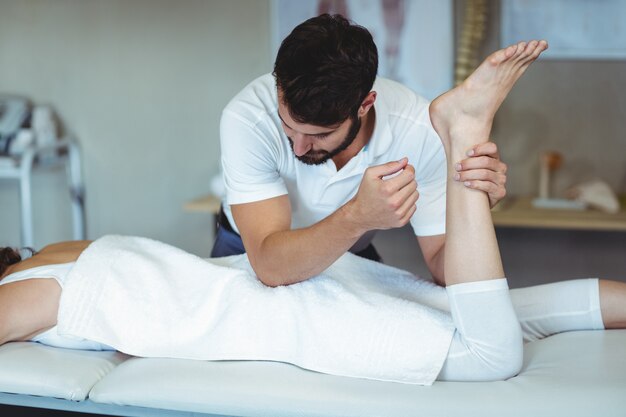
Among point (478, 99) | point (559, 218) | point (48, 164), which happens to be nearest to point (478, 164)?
point (478, 99)

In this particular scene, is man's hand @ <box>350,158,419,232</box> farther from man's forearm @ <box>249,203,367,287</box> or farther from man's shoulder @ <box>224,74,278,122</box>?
man's shoulder @ <box>224,74,278,122</box>

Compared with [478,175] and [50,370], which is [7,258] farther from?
[478,175]

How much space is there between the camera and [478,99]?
→ 1.42 m

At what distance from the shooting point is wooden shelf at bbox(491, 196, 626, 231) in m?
2.63

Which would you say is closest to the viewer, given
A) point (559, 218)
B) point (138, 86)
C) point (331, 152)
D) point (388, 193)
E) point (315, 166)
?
point (388, 193)

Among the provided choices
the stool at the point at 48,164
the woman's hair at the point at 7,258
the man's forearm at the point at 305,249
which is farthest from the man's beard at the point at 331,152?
the stool at the point at 48,164

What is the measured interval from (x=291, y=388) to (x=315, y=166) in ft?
1.72

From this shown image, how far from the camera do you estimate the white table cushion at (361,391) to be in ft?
4.31

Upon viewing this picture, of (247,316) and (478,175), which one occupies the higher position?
(478,175)

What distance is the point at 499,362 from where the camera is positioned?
4.67 ft

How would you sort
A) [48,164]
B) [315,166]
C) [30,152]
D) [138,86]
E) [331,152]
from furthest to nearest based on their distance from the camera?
1. [138,86]
2. [48,164]
3. [30,152]
4. [315,166]
5. [331,152]

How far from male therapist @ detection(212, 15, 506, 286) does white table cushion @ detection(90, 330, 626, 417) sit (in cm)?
24

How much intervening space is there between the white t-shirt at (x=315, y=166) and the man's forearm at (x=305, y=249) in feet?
0.50

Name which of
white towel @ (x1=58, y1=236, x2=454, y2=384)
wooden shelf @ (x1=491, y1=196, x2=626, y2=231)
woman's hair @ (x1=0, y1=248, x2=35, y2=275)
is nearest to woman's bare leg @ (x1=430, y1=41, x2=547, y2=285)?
white towel @ (x1=58, y1=236, x2=454, y2=384)
